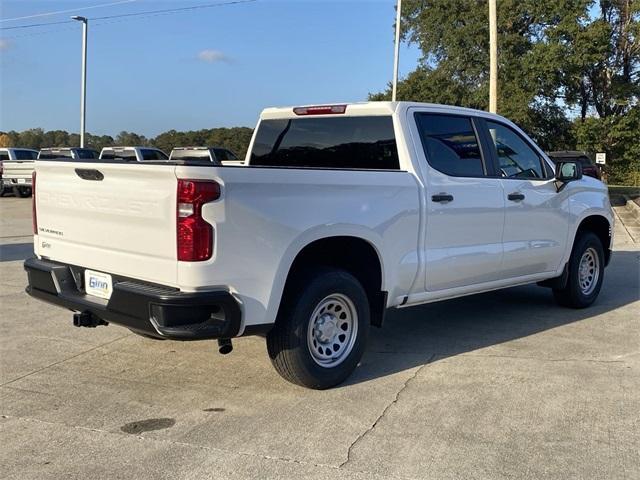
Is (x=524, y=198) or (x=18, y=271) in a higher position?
(x=524, y=198)

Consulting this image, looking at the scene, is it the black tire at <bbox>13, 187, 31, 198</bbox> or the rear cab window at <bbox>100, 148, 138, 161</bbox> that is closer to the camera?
the rear cab window at <bbox>100, 148, 138, 161</bbox>

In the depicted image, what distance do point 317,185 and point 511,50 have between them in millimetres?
29081

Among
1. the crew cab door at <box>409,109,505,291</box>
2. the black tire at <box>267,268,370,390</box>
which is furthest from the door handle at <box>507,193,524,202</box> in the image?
the black tire at <box>267,268,370,390</box>

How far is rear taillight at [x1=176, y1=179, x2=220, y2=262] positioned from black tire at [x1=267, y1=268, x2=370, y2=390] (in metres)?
0.80

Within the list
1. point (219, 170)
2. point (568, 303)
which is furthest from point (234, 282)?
point (568, 303)

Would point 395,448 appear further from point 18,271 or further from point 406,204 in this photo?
point 18,271

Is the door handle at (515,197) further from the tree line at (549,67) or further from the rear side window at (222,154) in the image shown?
the tree line at (549,67)

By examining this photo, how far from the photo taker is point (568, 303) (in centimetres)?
716

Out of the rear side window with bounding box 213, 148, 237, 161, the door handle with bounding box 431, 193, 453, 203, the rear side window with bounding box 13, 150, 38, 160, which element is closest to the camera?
the door handle with bounding box 431, 193, 453, 203

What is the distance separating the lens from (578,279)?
7.10 metres

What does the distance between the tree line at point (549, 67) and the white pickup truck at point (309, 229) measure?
25.1 meters

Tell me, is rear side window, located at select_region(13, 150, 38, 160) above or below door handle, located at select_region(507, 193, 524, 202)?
above

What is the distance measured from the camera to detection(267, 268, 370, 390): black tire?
4332mm

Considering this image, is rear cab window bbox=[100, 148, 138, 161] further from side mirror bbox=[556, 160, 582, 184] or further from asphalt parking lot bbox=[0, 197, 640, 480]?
side mirror bbox=[556, 160, 582, 184]
